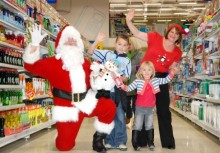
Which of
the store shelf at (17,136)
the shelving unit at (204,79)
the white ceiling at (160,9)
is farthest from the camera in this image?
the white ceiling at (160,9)

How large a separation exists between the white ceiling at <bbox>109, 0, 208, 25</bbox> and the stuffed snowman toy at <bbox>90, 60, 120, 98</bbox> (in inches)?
434

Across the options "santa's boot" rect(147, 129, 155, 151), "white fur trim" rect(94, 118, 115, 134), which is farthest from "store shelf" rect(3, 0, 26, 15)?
"santa's boot" rect(147, 129, 155, 151)

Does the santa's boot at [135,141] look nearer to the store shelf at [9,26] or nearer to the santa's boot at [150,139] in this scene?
the santa's boot at [150,139]

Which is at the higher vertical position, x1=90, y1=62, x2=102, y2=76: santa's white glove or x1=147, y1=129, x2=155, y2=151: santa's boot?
x1=90, y1=62, x2=102, y2=76: santa's white glove

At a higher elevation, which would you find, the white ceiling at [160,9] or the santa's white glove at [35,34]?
the white ceiling at [160,9]

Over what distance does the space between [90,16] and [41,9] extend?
7.04 metres

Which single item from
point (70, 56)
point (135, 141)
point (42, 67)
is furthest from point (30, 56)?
point (135, 141)

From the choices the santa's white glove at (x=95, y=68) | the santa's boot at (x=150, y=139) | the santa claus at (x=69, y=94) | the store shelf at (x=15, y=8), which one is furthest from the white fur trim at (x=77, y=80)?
the store shelf at (x=15, y=8)

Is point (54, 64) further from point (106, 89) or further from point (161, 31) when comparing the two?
point (161, 31)

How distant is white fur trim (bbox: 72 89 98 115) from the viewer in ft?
10.9

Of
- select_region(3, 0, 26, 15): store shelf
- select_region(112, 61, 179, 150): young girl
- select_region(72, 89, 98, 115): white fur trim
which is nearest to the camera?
select_region(72, 89, 98, 115): white fur trim

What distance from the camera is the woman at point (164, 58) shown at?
12.5 ft

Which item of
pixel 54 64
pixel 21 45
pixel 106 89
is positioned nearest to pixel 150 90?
pixel 106 89

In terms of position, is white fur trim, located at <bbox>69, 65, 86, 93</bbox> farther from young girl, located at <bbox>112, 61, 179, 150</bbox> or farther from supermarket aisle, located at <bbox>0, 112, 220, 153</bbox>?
supermarket aisle, located at <bbox>0, 112, 220, 153</bbox>
